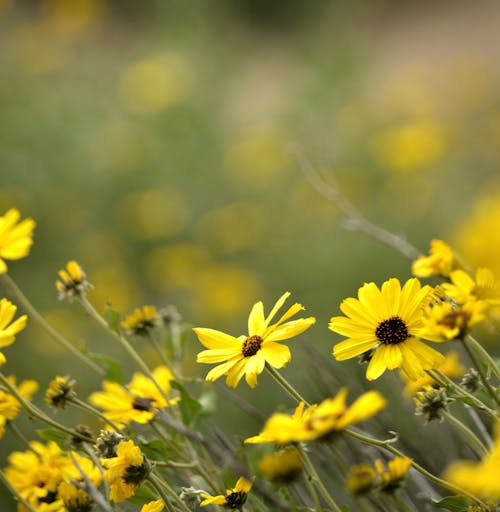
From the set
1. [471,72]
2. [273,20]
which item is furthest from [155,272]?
[273,20]

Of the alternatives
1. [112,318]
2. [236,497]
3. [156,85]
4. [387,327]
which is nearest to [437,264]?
[387,327]

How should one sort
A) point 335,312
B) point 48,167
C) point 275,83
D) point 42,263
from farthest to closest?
point 275,83 < point 48,167 < point 42,263 < point 335,312

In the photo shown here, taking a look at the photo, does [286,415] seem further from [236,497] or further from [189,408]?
[189,408]

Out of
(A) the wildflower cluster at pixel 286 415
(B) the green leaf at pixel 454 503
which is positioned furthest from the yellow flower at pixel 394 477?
(B) the green leaf at pixel 454 503

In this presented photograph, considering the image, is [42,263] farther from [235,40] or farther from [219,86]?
[235,40]

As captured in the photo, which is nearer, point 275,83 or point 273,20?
point 275,83

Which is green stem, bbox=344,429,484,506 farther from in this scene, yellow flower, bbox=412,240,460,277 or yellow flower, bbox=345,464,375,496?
yellow flower, bbox=412,240,460,277

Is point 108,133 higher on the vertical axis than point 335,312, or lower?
higher
